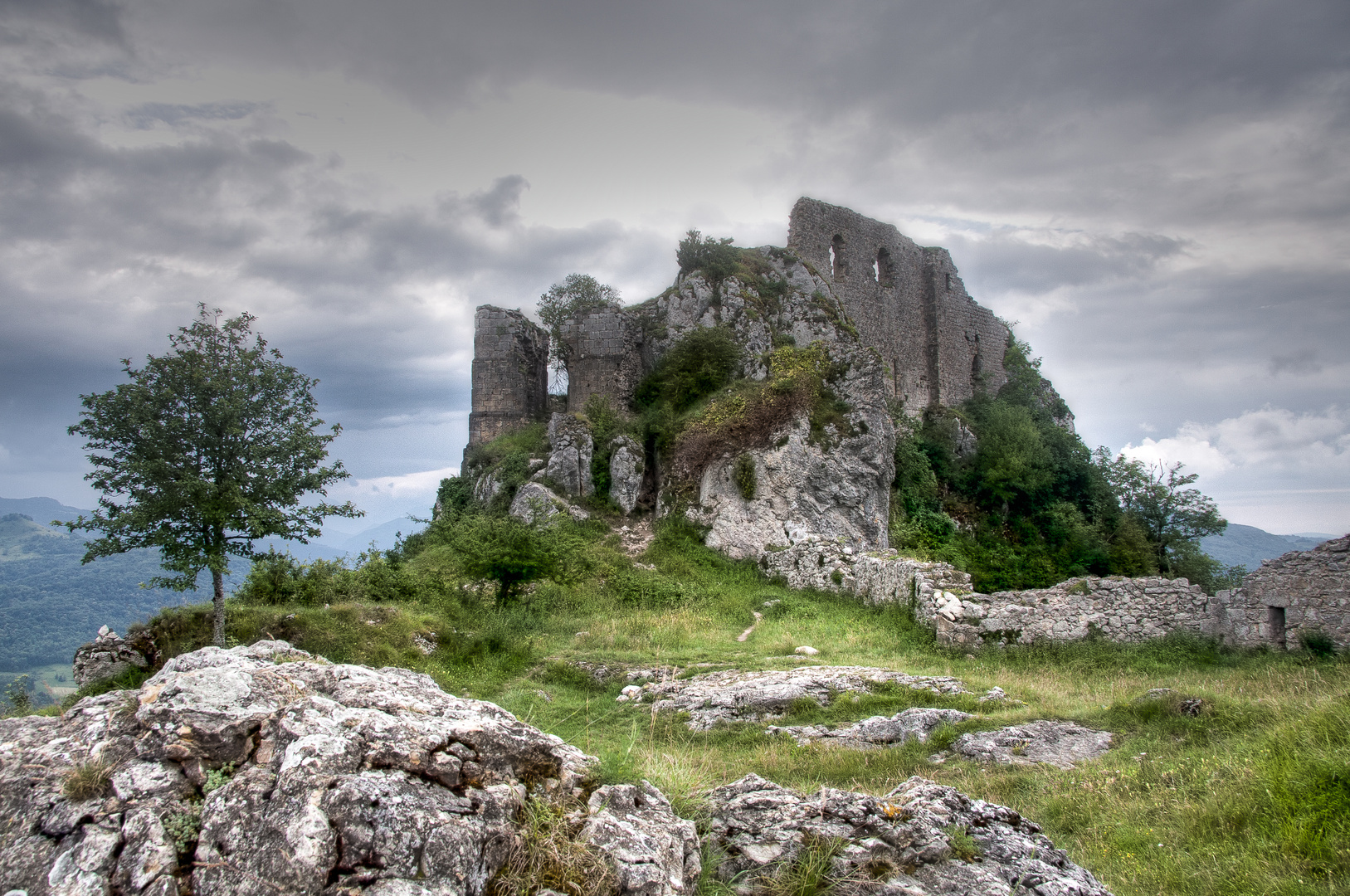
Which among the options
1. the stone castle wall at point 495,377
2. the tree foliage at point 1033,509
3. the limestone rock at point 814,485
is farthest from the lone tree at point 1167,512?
the stone castle wall at point 495,377

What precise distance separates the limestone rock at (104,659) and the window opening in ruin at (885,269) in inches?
1193

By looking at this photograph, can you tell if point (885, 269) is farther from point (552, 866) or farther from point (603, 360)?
point (552, 866)

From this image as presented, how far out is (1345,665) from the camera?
8570mm

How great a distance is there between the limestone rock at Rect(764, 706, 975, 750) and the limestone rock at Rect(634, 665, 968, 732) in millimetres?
686

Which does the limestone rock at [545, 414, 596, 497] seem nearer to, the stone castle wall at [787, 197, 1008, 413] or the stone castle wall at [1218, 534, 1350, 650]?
the stone castle wall at [787, 197, 1008, 413]

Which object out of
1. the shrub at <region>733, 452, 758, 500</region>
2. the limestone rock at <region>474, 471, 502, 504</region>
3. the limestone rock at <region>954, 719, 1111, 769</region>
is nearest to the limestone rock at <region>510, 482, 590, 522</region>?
the limestone rock at <region>474, 471, 502, 504</region>

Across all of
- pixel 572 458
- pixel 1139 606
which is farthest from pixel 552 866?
pixel 572 458

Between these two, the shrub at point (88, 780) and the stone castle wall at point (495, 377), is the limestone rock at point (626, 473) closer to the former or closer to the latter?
the stone castle wall at point (495, 377)

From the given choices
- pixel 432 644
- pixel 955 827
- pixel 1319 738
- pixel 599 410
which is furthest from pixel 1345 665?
pixel 599 410

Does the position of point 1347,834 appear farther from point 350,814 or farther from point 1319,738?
point 350,814

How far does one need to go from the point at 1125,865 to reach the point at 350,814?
4.24 m

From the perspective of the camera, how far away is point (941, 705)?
8.00 meters

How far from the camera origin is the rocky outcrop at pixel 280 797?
252cm

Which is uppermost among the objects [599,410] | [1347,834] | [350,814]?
[599,410]
